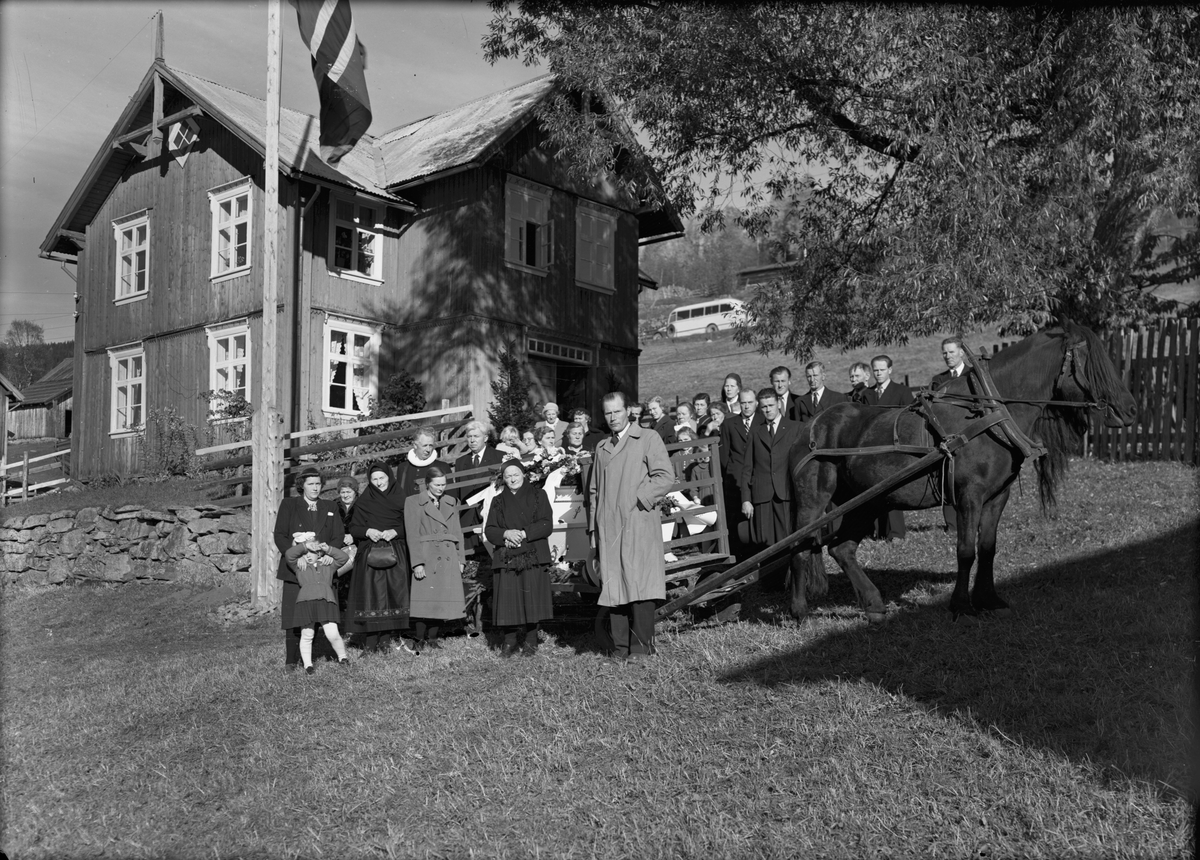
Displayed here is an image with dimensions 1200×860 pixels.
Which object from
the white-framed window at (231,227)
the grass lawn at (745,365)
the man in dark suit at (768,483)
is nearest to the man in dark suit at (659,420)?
the man in dark suit at (768,483)

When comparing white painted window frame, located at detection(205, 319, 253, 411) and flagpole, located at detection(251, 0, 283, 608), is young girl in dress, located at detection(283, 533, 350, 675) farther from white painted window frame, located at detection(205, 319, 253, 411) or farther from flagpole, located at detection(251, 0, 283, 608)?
white painted window frame, located at detection(205, 319, 253, 411)

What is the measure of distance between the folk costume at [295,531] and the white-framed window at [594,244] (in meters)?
14.8

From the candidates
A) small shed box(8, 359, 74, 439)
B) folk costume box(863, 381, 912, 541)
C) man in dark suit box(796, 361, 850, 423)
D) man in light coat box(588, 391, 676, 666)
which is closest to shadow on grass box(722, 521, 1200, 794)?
folk costume box(863, 381, 912, 541)

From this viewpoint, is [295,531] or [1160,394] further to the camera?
[1160,394]

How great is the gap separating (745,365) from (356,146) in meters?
19.8

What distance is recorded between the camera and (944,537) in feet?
41.2

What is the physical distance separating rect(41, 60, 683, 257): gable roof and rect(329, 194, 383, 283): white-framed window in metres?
0.61

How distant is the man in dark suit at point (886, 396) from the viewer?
9.95 m

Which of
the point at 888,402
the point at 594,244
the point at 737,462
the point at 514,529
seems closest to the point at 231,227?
the point at 594,244

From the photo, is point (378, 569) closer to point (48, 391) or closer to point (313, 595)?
point (313, 595)

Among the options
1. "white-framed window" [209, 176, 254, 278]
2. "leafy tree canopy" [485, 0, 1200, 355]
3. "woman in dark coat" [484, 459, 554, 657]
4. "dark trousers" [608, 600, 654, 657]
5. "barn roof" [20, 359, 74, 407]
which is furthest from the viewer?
"barn roof" [20, 359, 74, 407]

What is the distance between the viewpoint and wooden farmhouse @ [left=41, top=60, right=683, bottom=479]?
21.6 metres

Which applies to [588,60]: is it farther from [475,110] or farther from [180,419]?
[180,419]

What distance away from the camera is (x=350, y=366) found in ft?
73.1
